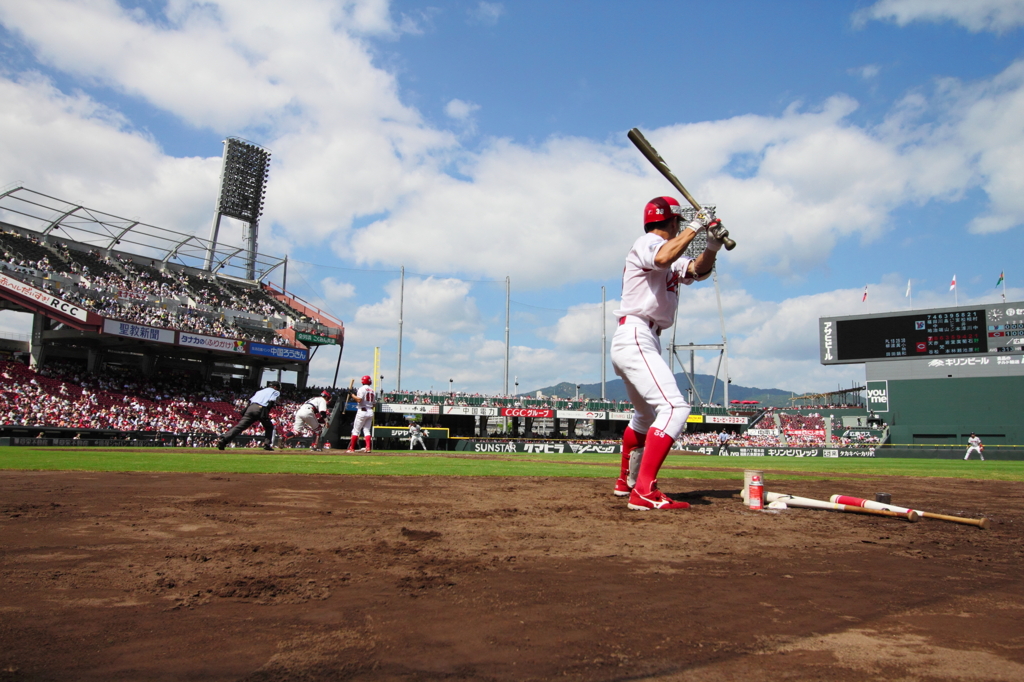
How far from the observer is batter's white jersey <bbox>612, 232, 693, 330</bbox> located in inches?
209

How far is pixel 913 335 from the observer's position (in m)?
40.2

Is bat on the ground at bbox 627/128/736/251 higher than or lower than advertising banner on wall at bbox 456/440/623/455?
higher

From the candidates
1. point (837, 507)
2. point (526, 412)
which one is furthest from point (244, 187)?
point (837, 507)

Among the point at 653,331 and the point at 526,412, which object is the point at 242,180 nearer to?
the point at 526,412

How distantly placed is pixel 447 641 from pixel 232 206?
4811cm

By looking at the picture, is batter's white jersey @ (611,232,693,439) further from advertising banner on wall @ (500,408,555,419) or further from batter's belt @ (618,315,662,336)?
advertising banner on wall @ (500,408,555,419)

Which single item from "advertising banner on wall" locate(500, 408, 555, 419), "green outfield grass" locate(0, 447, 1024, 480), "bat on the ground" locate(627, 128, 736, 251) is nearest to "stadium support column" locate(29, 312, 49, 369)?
"green outfield grass" locate(0, 447, 1024, 480)

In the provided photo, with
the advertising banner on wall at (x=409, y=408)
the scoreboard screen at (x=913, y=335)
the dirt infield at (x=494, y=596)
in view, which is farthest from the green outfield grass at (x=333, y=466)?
the scoreboard screen at (x=913, y=335)

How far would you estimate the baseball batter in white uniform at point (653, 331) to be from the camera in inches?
193

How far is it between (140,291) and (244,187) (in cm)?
1359

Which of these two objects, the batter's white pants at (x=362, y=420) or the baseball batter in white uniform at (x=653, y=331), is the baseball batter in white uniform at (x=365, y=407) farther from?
the baseball batter in white uniform at (x=653, y=331)

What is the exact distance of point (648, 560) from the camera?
299cm

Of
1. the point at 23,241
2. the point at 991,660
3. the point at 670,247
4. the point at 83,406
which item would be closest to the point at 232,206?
the point at 23,241

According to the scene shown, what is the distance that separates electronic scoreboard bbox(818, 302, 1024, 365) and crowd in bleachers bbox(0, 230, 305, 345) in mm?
37320
